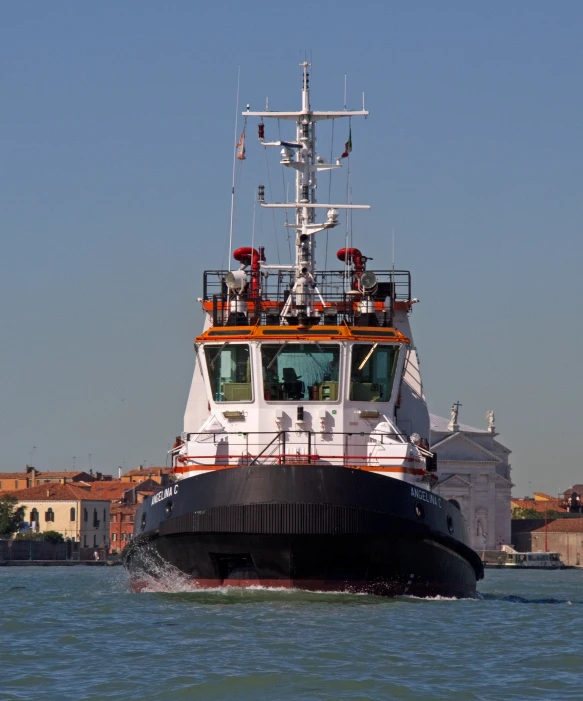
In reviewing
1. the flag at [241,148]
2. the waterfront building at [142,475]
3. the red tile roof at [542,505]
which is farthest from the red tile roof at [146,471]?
the flag at [241,148]

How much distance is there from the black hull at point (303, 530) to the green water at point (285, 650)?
0.43 meters

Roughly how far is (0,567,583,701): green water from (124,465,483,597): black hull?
43 centimetres

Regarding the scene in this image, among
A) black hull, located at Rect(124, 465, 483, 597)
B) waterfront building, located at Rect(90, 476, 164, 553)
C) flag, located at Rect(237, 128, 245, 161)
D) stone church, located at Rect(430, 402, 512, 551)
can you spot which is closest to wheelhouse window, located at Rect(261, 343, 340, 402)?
black hull, located at Rect(124, 465, 483, 597)

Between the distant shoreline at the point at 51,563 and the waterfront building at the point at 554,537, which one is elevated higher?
the waterfront building at the point at 554,537

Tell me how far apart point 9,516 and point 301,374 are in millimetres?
101862

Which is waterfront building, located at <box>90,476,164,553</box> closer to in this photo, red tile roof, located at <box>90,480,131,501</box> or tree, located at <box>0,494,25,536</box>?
red tile roof, located at <box>90,480,131,501</box>

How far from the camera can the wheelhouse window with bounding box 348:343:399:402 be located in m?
29.3

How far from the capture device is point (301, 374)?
2927 centimetres

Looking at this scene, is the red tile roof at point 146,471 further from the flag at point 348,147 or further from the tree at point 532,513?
the flag at point 348,147

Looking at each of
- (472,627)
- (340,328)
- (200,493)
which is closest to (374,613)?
(472,627)

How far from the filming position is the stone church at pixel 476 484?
441ft

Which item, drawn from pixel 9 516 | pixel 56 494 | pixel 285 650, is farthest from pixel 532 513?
pixel 285 650

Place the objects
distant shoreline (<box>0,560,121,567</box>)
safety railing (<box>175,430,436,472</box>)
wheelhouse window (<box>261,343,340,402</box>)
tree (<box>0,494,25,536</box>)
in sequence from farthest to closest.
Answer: tree (<box>0,494,25,536</box>), distant shoreline (<box>0,560,121,567</box>), wheelhouse window (<box>261,343,340,402</box>), safety railing (<box>175,430,436,472</box>)

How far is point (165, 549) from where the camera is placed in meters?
28.5
